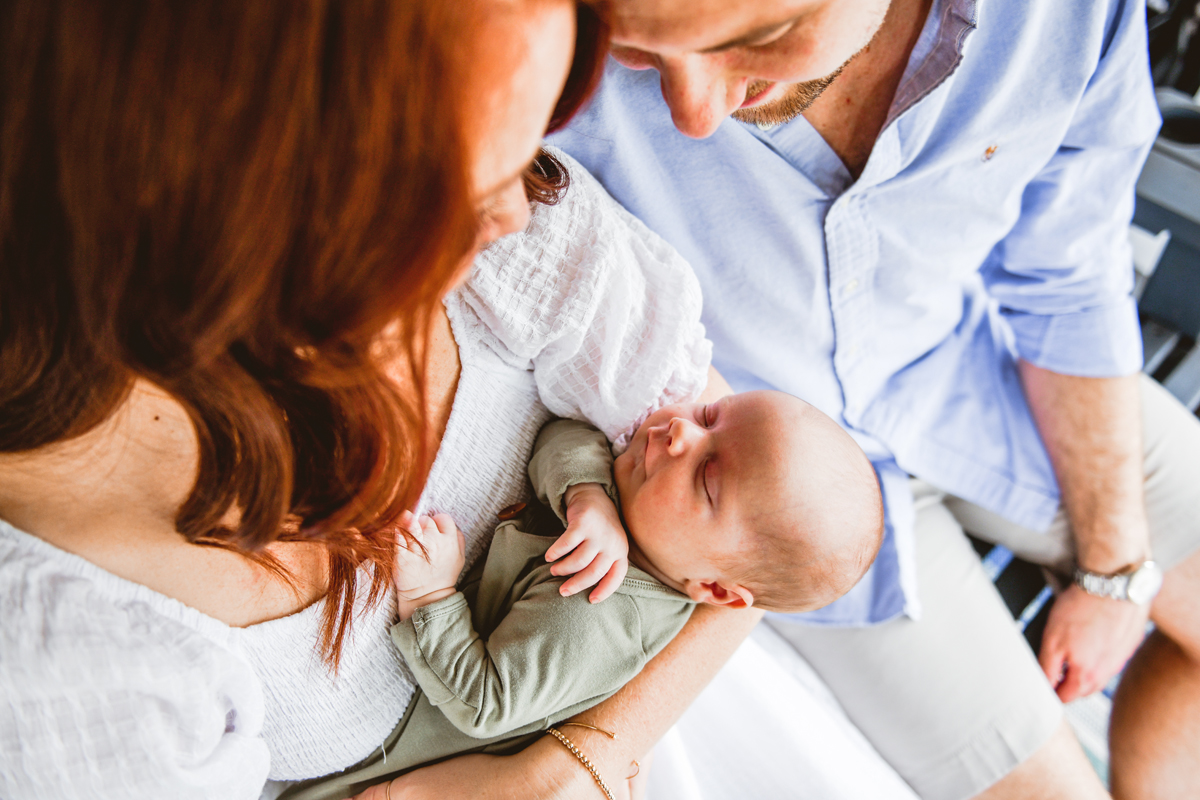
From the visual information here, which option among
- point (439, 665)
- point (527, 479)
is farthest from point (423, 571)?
point (527, 479)

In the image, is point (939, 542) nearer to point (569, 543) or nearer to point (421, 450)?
point (569, 543)

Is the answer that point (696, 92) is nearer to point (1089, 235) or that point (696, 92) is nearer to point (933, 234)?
point (933, 234)

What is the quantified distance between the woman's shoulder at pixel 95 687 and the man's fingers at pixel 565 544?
0.36 metres

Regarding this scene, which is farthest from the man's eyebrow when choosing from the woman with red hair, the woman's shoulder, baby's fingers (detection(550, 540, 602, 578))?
the woman's shoulder

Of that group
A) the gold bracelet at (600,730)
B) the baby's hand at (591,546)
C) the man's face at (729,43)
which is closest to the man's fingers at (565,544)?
the baby's hand at (591,546)

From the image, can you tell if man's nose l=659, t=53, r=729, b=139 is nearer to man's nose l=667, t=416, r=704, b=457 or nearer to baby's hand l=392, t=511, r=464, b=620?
man's nose l=667, t=416, r=704, b=457

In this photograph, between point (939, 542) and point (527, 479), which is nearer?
point (527, 479)

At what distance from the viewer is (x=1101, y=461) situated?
1.28m

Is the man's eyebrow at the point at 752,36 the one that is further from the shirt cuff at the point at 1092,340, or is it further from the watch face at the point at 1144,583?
the watch face at the point at 1144,583

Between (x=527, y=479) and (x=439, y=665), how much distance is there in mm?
287

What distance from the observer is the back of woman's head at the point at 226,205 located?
404 millimetres

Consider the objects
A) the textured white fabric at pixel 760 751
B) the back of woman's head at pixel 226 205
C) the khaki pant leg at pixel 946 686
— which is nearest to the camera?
the back of woman's head at pixel 226 205

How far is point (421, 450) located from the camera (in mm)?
662

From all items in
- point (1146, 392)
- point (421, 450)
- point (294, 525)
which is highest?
point (1146, 392)
